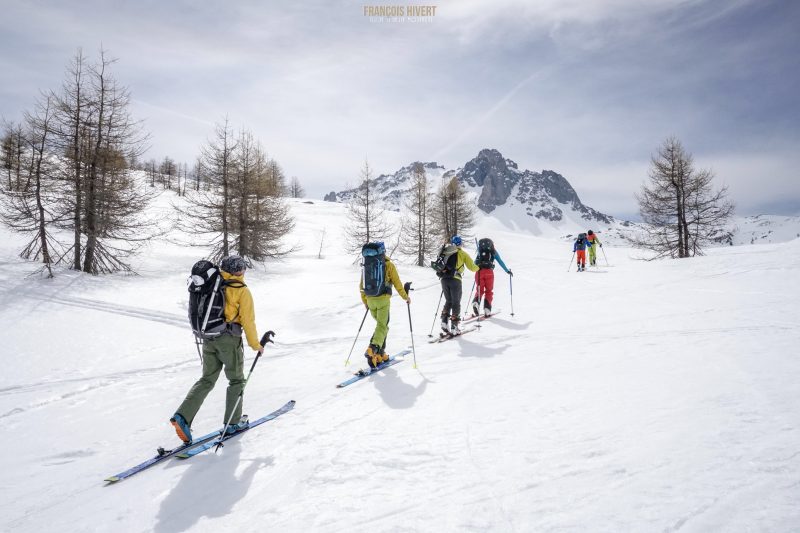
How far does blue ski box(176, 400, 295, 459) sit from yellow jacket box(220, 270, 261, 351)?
1.14 metres

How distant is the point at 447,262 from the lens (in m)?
8.41

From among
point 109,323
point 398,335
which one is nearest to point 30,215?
point 109,323

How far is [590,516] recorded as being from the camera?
8.11ft

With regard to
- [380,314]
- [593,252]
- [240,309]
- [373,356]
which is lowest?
[373,356]

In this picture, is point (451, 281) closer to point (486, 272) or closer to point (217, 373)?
point (486, 272)

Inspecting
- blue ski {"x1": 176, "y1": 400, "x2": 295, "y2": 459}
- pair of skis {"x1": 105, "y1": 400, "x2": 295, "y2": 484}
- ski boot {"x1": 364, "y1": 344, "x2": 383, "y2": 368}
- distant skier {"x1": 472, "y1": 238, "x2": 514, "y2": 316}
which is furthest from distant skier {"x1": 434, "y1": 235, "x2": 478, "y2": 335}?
pair of skis {"x1": 105, "y1": 400, "x2": 295, "y2": 484}

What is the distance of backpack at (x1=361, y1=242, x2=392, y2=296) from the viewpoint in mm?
6629

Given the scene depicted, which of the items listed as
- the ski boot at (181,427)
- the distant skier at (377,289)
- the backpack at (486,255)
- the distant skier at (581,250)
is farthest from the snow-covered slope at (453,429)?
the distant skier at (581,250)

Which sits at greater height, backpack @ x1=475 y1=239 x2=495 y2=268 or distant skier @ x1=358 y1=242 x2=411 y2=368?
backpack @ x1=475 y1=239 x2=495 y2=268

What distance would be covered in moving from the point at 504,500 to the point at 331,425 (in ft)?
7.98

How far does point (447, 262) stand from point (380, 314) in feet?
7.93

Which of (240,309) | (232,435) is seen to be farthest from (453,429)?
(240,309)

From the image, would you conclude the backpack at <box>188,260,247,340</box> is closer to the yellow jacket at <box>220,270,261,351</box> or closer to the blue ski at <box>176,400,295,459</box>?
the yellow jacket at <box>220,270,261,351</box>

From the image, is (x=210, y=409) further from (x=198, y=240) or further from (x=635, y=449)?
(x=198, y=240)
